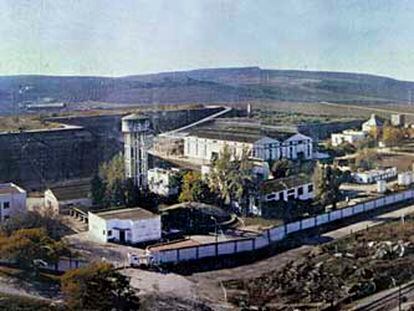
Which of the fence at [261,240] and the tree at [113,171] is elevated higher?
the tree at [113,171]

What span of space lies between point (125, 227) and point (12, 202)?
699mm

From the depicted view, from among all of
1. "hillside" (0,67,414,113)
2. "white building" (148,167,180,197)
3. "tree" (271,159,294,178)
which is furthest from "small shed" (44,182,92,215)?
"tree" (271,159,294,178)

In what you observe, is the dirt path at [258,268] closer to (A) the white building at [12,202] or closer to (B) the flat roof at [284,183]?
(B) the flat roof at [284,183]

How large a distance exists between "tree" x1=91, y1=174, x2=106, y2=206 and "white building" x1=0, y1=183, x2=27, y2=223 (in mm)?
364

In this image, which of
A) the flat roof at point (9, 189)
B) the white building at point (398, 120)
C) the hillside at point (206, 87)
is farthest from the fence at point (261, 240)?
the white building at point (398, 120)

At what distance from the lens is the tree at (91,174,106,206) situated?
3.85 meters

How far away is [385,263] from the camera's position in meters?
3.54

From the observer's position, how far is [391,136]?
6.00 meters

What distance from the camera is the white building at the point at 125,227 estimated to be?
347 centimetres

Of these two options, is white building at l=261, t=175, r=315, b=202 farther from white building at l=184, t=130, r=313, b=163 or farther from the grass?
the grass

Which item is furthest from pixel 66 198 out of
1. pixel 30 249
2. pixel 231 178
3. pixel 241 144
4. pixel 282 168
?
pixel 282 168

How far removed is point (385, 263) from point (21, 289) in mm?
1736

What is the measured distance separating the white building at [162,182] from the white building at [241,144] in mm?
441

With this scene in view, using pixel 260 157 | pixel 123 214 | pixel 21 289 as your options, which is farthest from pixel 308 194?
pixel 21 289
